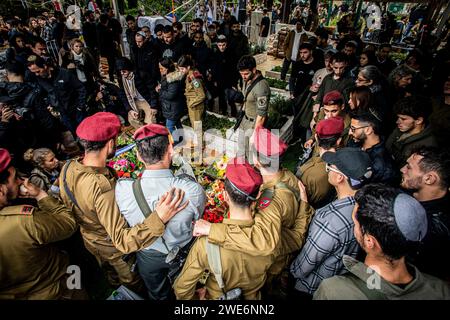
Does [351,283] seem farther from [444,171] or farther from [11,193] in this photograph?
[11,193]

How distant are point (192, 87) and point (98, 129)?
2.94 m

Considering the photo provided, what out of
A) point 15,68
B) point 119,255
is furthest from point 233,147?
point 15,68

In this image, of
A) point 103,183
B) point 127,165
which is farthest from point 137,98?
point 103,183

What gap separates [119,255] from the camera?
9.09ft

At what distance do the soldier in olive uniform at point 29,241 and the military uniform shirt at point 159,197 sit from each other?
556 mm

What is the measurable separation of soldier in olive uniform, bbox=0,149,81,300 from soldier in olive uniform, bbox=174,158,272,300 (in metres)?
A: 1.14

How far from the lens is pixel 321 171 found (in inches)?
110

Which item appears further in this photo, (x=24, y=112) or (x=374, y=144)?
(x=24, y=112)

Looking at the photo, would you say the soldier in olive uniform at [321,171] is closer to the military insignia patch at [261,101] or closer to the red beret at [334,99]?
the red beret at [334,99]

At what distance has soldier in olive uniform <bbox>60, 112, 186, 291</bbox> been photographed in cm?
204

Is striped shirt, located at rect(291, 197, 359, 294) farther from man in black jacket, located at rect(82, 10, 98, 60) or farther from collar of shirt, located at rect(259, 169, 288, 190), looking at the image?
man in black jacket, located at rect(82, 10, 98, 60)

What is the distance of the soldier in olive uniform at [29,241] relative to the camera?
185 cm

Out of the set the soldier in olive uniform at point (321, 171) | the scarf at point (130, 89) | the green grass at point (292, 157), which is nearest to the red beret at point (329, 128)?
the soldier in olive uniform at point (321, 171)

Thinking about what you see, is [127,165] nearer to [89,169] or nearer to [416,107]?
[89,169]
